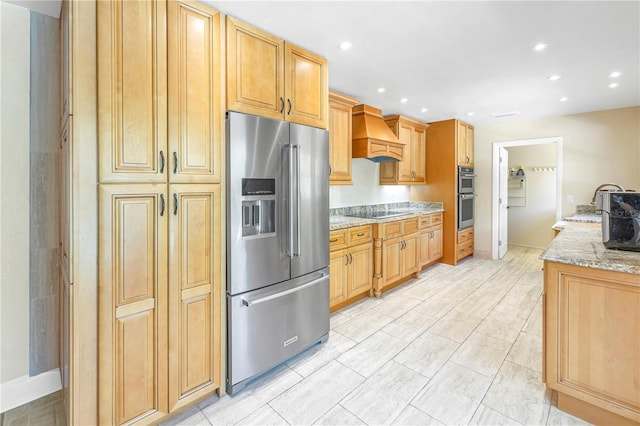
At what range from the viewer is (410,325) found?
293 cm

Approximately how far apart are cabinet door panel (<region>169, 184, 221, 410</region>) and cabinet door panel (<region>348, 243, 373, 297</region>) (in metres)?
1.69

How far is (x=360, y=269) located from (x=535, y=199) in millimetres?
5248

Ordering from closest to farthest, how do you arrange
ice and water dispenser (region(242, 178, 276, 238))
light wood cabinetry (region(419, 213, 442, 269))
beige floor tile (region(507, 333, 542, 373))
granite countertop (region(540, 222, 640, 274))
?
granite countertop (region(540, 222, 640, 274)) → ice and water dispenser (region(242, 178, 276, 238)) → beige floor tile (region(507, 333, 542, 373)) → light wood cabinetry (region(419, 213, 442, 269))

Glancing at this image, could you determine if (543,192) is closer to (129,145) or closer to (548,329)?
(548,329)

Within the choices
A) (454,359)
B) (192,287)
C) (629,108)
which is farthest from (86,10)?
(629,108)

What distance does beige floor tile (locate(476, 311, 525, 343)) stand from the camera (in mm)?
2717

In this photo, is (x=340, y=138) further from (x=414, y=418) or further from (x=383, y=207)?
(x=414, y=418)

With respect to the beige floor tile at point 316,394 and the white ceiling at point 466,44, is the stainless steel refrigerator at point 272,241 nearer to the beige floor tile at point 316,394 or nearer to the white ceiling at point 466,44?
the beige floor tile at point 316,394

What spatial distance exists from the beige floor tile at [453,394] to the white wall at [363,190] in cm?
236

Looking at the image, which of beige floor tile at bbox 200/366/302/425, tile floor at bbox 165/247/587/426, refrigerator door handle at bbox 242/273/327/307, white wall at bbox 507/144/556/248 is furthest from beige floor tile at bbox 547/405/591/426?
white wall at bbox 507/144/556/248

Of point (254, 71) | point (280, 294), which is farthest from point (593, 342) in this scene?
point (254, 71)

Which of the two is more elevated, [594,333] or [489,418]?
[594,333]

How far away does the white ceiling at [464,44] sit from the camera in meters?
1.91

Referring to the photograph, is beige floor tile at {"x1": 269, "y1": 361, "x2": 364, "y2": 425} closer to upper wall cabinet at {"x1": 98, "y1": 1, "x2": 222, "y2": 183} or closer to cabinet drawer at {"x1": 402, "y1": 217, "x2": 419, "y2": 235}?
upper wall cabinet at {"x1": 98, "y1": 1, "x2": 222, "y2": 183}
